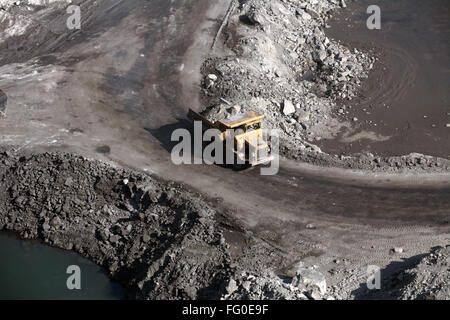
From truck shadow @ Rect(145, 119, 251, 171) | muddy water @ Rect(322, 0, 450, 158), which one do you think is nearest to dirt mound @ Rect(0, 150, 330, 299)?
truck shadow @ Rect(145, 119, 251, 171)

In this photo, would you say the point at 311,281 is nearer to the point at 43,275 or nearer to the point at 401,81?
the point at 43,275

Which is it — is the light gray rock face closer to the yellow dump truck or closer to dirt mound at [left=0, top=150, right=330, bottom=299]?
dirt mound at [left=0, top=150, right=330, bottom=299]

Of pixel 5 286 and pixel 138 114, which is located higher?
pixel 138 114

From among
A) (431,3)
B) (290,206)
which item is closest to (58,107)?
(290,206)

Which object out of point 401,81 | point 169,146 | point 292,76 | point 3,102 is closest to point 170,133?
point 169,146

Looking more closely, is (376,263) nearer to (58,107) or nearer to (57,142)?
(57,142)

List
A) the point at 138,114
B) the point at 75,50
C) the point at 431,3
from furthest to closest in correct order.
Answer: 1. the point at 431,3
2. the point at 75,50
3. the point at 138,114

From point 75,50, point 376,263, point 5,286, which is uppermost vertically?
point 75,50

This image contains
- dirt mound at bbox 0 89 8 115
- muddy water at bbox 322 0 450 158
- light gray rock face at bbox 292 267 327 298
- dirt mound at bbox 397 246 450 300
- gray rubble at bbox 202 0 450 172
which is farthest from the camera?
muddy water at bbox 322 0 450 158
